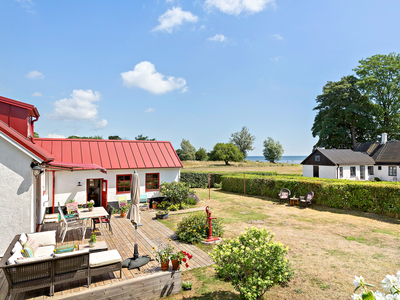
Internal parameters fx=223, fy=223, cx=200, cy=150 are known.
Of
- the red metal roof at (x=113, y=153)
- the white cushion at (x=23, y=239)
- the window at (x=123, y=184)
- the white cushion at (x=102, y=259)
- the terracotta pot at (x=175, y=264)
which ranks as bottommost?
the terracotta pot at (x=175, y=264)

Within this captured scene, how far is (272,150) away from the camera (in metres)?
78.2

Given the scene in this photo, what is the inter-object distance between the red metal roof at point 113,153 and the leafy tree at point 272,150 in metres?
67.3

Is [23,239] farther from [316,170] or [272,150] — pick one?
[272,150]

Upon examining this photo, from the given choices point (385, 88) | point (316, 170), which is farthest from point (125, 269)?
point (385, 88)

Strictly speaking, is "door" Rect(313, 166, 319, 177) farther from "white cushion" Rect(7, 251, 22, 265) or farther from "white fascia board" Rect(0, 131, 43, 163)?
"white cushion" Rect(7, 251, 22, 265)

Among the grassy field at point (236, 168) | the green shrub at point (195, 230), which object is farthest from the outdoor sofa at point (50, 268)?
the grassy field at point (236, 168)

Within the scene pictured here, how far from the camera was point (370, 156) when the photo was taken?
30.2 m

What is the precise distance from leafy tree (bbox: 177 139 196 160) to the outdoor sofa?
68.9 metres

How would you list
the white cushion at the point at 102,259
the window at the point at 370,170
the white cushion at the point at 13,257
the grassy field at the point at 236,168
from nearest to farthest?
the white cushion at the point at 13,257 → the white cushion at the point at 102,259 → the window at the point at 370,170 → the grassy field at the point at 236,168

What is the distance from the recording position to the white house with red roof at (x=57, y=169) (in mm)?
6543

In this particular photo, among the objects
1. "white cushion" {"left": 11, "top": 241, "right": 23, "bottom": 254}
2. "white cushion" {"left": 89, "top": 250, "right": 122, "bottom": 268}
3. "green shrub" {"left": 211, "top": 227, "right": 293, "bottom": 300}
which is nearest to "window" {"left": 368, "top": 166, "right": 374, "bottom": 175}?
"green shrub" {"left": 211, "top": 227, "right": 293, "bottom": 300}

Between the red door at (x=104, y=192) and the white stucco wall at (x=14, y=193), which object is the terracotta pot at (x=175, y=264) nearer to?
the white stucco wall at (x=14, y=193)

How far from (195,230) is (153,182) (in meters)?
7.24

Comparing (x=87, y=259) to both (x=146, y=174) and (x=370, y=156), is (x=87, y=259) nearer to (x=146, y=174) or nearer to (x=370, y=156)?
(x=146, y=174)
